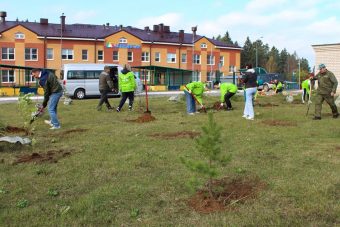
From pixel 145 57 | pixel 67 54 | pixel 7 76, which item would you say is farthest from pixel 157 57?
pixel 7 76

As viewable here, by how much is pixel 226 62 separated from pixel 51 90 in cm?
6001

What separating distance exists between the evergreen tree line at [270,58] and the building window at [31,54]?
58685mm

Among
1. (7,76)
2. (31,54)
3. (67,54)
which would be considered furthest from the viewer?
(67,54)

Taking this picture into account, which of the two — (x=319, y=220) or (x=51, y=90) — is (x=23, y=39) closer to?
(x=51, y=90)

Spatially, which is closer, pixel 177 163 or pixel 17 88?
pixel 177 163

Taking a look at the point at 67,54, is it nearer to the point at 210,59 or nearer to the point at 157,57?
the point at 157,57

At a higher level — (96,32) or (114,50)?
(96,32)

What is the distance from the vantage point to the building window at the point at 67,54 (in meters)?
55.3

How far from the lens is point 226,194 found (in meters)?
5.15

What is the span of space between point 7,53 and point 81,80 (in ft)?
94.9

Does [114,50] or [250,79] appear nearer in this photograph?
[250,79]

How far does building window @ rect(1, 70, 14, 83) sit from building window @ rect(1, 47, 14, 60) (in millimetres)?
2909

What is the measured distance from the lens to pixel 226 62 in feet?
227

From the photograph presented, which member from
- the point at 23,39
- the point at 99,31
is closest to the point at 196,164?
the point at 23,39
